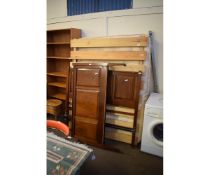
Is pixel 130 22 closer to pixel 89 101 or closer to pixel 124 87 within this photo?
pixel 124 87

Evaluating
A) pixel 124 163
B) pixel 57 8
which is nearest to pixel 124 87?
pixel 124 163

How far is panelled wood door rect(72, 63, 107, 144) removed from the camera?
8.81 feet

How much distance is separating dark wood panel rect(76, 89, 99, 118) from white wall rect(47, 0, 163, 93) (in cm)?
122

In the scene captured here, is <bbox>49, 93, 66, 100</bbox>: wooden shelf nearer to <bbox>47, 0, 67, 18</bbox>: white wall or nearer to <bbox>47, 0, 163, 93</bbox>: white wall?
<bbox>47, 0, 163, 93</bbox>: white wall

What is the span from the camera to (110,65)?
9.07ft

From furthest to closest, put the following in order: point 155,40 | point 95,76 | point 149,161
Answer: point 155,40, point 95,76, point 149,161

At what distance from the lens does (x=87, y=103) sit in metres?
2.79

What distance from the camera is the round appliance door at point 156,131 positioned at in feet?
8.10

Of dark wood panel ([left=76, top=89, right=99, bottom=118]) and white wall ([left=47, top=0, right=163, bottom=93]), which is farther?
white wall ([left=47, top=0, right=163, bottom=93])

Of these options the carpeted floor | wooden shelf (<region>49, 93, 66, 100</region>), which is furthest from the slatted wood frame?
the carpeted floor

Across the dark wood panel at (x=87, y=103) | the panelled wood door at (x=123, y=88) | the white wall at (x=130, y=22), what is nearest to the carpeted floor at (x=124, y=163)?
the dark wood panel at (x=87, y=103)
